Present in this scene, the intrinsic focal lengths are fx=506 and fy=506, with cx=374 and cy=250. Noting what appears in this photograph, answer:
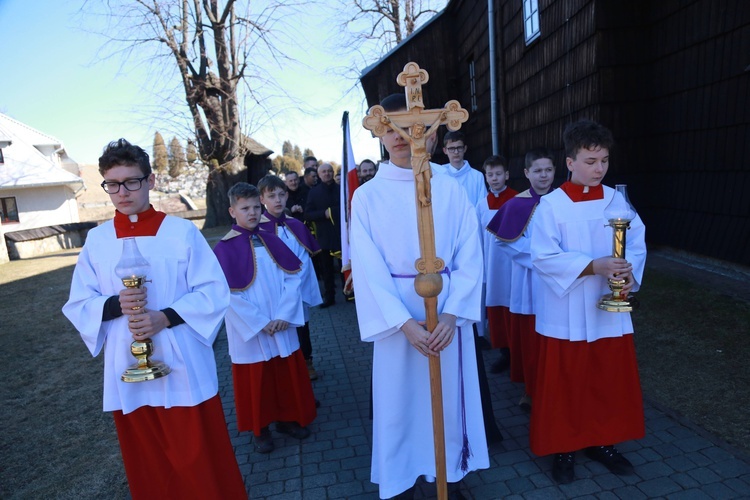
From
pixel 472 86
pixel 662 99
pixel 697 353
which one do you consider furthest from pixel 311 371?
pixel 472 86

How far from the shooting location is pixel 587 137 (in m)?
2.87

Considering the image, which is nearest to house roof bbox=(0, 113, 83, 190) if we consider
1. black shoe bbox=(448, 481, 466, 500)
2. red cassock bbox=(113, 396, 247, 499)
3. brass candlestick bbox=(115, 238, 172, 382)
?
red cassock bbox=(113, 396, 247, 499)

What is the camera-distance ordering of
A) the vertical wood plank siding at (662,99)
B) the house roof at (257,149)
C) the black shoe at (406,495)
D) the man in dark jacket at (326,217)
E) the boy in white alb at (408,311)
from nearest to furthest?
1. the boy in white alb at (408,311)
2. the black shoe at (406,495)
3. the vertical wood plank siding at (662,99)
4. the man in dark jacket at (326,217)
5. the house roof at (257,149)

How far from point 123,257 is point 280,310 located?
1.58 m

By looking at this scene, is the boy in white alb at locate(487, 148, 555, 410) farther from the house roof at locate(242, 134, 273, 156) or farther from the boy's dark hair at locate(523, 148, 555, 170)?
the house roof at locate(242, 134, 273, 156)

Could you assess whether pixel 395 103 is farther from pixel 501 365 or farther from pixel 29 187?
pixel 29 187

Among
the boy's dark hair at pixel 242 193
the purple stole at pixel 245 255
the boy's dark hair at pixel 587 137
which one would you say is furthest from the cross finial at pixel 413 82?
the purple stole at pixel 245 255

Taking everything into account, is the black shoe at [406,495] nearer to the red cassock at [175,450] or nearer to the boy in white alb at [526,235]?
the red cassock at [175,450]

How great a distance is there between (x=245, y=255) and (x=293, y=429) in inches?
54.2

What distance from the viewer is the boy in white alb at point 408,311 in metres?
2.61

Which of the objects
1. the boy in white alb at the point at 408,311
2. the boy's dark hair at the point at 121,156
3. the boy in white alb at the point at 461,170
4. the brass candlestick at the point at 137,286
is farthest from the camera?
the boy in white alb at the point at 461,170

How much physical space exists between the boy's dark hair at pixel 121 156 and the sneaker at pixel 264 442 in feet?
7.00

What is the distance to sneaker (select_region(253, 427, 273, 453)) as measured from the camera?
12.0 ft

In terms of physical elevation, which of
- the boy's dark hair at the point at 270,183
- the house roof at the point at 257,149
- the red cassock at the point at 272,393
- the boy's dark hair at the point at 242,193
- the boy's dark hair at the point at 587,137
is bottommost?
the red cassock at the point at 272,393
